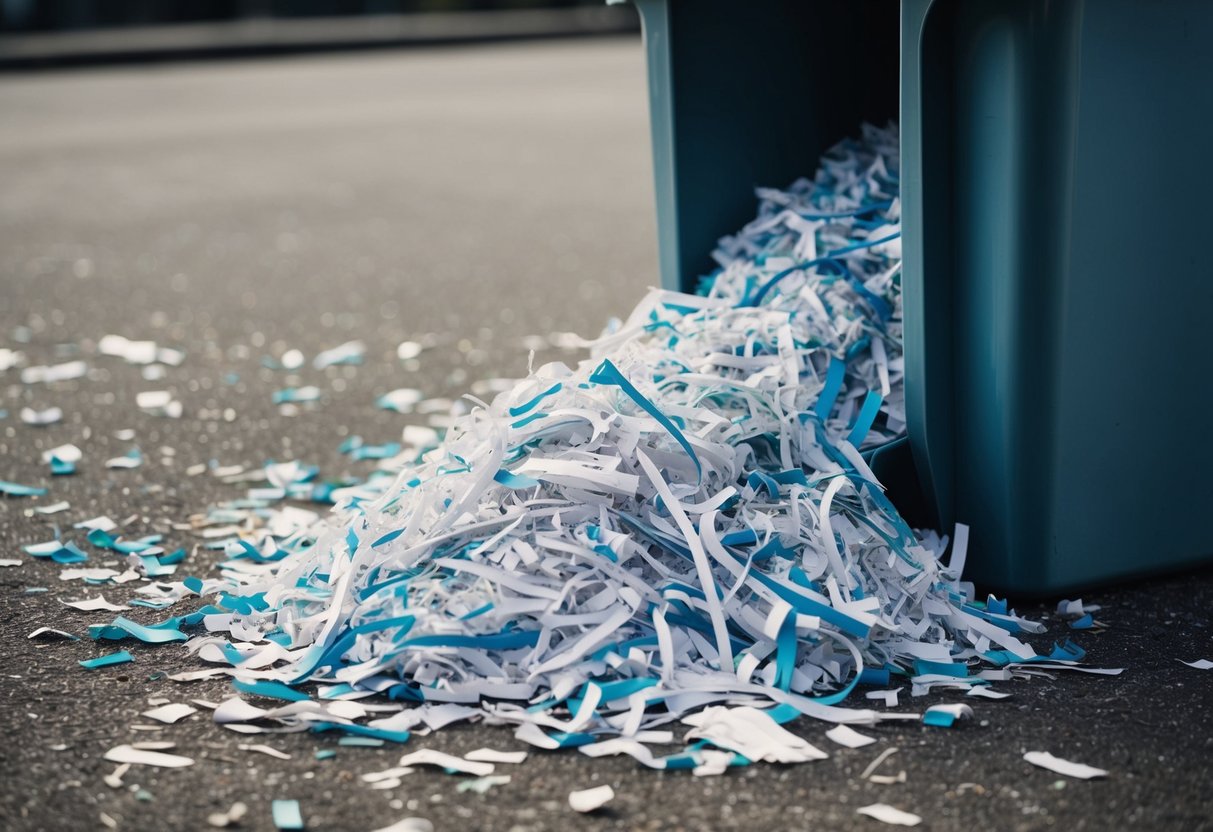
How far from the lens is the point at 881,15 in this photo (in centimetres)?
372

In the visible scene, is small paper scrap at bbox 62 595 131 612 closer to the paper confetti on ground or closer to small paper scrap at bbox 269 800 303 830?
the paper confetti on ground

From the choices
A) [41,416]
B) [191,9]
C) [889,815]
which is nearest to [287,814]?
[889,815]

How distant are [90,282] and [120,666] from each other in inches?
178

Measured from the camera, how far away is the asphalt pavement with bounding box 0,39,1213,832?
2.17 m

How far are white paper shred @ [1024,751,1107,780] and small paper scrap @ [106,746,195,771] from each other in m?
1.35

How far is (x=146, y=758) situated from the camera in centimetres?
231

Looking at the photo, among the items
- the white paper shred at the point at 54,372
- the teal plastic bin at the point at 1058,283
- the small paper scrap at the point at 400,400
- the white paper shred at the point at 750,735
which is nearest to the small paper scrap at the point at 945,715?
the white paper shred at the point at 750,735

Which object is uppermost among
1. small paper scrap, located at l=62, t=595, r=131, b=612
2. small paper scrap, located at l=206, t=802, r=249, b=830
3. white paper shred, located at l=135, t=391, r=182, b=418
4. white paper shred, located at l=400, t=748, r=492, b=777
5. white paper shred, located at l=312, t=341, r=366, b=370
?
small paper scrap, located at l=206, t=802, r=249, b=830

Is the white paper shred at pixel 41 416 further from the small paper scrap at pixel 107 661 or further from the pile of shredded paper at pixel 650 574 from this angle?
the small paper scrap at pixel 107 661

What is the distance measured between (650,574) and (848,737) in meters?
0.51

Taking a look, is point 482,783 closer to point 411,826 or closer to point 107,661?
point 411,826

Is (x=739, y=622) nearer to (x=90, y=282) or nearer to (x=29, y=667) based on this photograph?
(x=29, y=667)

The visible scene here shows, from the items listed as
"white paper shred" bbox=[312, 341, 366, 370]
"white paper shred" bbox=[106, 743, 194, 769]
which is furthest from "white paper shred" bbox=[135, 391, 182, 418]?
"white paper shred" bbox=[106, 743, 194, 769]

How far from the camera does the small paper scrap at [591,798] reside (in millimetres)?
2137
